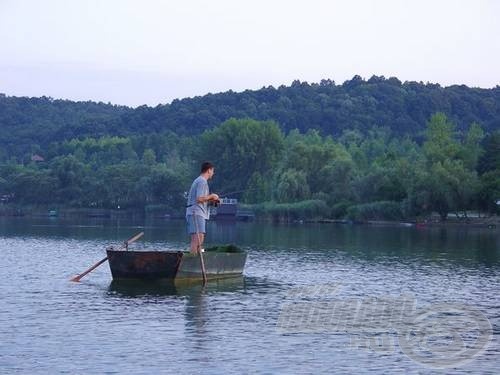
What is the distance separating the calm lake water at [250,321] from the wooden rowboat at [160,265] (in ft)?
2.67

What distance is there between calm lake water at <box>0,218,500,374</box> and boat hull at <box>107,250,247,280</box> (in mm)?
814

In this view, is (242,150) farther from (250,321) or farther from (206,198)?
(250,321)

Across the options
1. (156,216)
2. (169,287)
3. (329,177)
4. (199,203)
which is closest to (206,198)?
(199,203)

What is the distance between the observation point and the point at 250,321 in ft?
96.1

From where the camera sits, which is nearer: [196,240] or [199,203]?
[199,203]

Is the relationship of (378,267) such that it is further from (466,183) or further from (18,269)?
(466,183)

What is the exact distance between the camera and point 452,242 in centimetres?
8012

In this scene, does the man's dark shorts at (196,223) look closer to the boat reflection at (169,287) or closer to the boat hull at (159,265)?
the boat hull at (159,265)

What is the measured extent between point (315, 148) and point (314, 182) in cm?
607

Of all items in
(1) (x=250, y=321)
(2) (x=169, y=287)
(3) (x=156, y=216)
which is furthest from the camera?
(3) (x=156, y=216)

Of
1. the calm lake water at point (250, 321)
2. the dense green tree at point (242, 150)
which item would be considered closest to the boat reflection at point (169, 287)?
the calm lake water at point (250, 321)

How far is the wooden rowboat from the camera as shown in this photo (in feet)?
129

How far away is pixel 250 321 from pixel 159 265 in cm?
1078

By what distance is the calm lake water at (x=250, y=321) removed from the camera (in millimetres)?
23156
